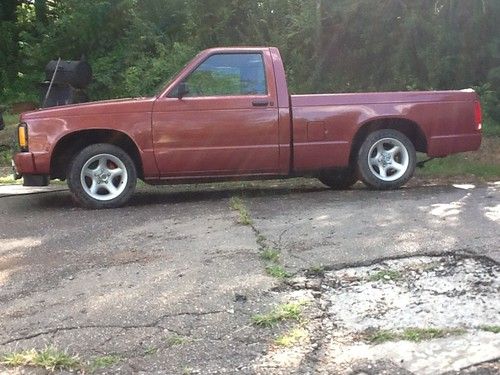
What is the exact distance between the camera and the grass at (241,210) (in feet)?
19.0

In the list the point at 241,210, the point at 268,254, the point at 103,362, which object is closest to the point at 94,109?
the point at 241,210

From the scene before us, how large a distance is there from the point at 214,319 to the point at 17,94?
17.9 metres

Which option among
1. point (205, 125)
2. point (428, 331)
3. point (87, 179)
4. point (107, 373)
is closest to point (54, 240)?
point (87, 179)

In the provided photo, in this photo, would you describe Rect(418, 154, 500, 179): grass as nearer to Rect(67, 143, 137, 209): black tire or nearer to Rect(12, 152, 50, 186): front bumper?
Rect(67, 143, 137, 209): black tire

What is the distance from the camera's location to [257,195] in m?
7.82

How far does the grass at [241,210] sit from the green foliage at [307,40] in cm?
600

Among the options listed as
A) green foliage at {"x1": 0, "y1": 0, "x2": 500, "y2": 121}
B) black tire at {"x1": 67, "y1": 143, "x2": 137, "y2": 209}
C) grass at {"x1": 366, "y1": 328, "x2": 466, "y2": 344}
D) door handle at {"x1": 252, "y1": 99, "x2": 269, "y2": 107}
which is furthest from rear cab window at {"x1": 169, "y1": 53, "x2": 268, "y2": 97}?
green foliage at {"x1": 0, "y1": 0, "x2": 500, "y2": 121}

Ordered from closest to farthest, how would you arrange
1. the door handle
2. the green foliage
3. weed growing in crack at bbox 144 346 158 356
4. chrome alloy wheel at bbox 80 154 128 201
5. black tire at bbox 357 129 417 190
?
weed growing in crack at bbox 144 346 158 356 → chrome alloy wheel at bbox 80 154 128 201 → the door handle → black tire at bbox 357 129 417 190 → the green foliage

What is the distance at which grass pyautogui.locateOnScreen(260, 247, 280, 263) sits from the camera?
14.8 ft

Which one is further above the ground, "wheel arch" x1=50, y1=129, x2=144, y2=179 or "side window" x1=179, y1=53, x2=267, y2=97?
"side window" x1=179, y1=53, x2=267, y2=97

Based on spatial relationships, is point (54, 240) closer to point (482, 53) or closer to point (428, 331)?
point (428, 331)

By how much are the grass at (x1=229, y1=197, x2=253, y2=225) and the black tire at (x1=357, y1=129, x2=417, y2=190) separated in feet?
5.09

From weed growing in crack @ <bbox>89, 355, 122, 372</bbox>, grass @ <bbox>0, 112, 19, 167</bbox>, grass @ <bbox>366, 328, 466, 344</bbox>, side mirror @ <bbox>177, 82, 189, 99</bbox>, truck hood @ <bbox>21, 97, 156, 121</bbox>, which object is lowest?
weed growing in crack @ <bbox>89, 355, 122, 372</bbox>

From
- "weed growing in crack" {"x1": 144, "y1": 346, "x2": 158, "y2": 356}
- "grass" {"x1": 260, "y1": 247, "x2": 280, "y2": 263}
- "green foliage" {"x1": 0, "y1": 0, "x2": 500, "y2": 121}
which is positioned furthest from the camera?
"green foliage" {"x1": 0, "y1": 0, "x2": 500, "y2": 121}
